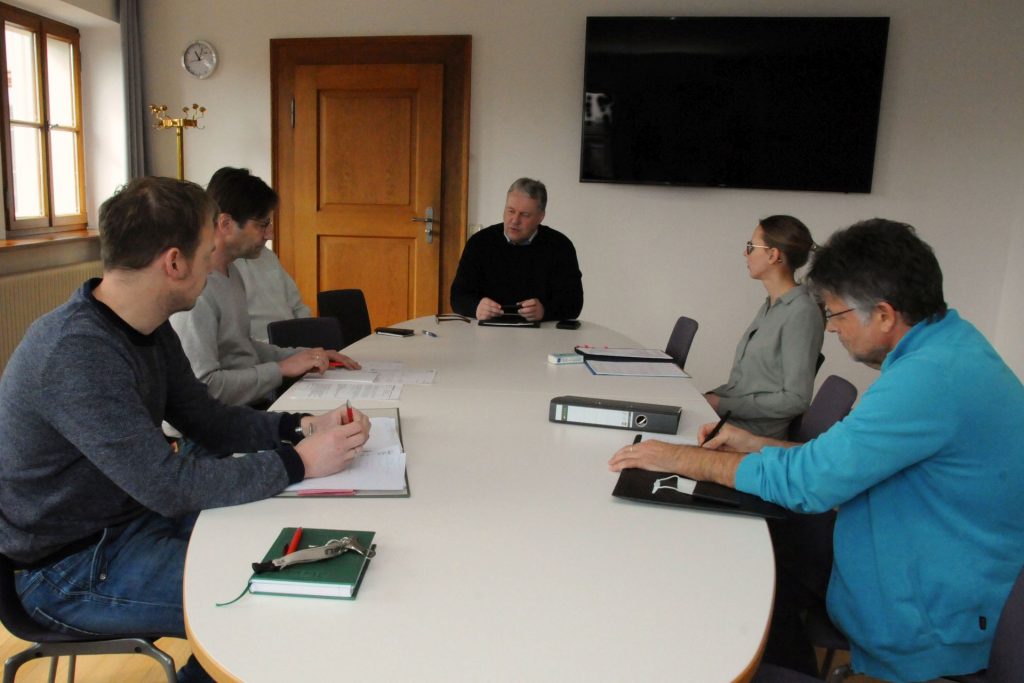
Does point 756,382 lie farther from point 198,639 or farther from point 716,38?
point 716,38

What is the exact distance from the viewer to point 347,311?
3.69m

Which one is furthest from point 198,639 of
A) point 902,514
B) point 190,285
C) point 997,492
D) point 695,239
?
point 695,239

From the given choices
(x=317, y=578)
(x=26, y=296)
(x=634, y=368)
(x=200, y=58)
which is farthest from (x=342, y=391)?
(x=200, y=58)

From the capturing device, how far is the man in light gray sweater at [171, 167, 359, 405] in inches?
87.9

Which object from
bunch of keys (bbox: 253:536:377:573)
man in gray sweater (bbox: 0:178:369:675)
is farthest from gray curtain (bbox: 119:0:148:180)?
bunch of keys (bbox: 253:536:377:573)

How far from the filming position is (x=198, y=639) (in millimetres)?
1017

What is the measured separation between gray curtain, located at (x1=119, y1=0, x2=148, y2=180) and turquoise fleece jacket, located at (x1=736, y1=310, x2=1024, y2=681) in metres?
4.97

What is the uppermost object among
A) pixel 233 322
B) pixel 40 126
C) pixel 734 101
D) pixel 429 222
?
pixel 734 101

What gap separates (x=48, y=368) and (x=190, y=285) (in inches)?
11.8

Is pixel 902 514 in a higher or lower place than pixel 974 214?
lower

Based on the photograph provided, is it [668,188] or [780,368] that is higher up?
[668,188]

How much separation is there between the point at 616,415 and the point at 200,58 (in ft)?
14.6

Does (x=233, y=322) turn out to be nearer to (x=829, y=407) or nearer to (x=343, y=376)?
(x=343, y=376)

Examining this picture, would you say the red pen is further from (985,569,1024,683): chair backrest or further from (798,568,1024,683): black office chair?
(985,569,1024,683): chair backrest
